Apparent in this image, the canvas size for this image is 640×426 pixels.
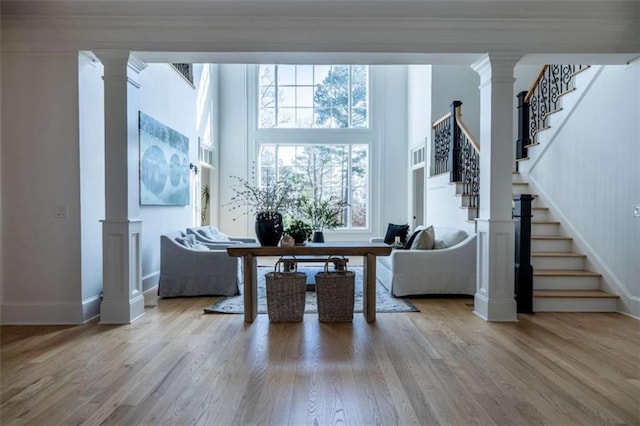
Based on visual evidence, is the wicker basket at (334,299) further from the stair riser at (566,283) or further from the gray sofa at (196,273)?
the stair riser at (566,283)

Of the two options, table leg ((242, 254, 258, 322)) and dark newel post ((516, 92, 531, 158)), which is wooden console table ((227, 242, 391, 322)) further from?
dark newel post ((516, 92, 531, 158))

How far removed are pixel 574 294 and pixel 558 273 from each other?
12.7 inches

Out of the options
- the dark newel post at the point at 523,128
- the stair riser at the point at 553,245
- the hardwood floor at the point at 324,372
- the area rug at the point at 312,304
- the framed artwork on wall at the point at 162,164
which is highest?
the dark newel post at the point at 523,128

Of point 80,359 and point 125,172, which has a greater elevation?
point 125,172

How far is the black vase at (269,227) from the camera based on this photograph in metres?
3.92

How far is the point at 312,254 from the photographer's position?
12.6 feet

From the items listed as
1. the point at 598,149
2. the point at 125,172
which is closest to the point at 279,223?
the point at 125,172

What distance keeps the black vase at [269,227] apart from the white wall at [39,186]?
1669mm

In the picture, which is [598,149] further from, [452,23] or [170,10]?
[170,10]

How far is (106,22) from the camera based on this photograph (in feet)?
12.5

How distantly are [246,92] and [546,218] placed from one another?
7.14m

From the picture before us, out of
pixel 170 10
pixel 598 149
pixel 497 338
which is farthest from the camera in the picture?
pixel 598 149

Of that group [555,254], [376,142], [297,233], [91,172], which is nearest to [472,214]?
[555,254]

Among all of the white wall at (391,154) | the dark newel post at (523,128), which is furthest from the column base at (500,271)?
the white wall at (391,154)
